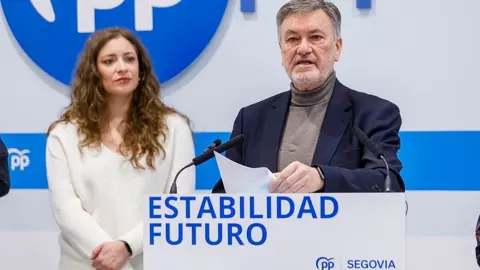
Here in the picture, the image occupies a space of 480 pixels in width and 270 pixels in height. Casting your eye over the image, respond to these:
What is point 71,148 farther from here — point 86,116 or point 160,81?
point 160,81

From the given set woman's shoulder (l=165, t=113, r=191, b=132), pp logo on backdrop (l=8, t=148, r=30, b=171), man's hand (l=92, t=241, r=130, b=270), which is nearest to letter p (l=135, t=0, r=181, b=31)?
woman's shoulder (l=165, t=113, r=191, b=132)

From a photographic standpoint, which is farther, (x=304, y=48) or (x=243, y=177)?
(x=304, y=48)

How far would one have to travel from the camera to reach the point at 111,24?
3475 millimetres

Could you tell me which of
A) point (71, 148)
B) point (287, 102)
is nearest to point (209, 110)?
point (71, 148)

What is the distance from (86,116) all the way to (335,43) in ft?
3.75

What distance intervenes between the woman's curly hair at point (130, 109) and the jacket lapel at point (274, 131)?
700 millimetres

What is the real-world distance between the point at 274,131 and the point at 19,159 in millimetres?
1675

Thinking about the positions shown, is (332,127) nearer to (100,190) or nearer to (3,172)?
(100,190)

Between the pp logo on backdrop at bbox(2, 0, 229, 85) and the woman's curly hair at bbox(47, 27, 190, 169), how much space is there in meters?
0.25

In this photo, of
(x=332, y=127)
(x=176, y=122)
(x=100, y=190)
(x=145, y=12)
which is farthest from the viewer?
(x=145, y=12)

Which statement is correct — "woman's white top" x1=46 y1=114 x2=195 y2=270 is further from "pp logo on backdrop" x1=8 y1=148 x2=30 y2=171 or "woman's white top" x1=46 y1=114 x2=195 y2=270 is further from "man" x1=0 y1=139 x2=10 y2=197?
"pp logo on backdrop" x1=8 y1=148 x2=30 y2=171

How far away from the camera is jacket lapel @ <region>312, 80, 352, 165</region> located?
7.52ft

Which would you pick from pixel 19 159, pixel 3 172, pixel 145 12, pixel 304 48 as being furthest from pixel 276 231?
pixel 19 159

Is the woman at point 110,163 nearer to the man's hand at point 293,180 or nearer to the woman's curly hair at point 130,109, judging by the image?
the woman's curly hair at point 130,109
